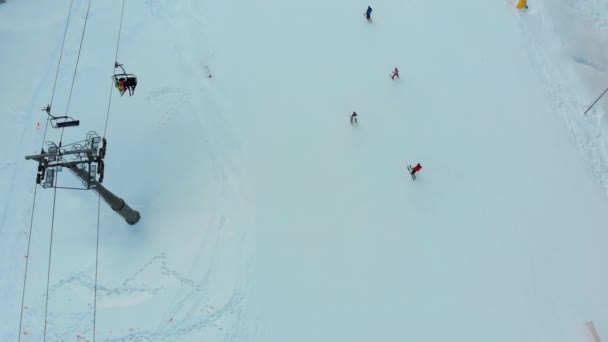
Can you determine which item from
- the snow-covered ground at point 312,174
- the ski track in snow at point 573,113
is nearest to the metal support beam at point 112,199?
the snow-covered ground at point 312,174

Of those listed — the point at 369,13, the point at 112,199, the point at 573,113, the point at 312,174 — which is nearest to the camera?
the point at 112,199

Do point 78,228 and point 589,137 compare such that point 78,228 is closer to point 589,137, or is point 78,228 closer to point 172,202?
point 172,202

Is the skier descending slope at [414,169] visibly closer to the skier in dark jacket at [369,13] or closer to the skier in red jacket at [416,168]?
A: the skier in red jacket at [416,168]

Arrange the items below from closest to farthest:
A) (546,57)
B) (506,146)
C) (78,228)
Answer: (78,228)
(506,146)
(546,57)

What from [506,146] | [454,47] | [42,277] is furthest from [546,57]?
[42,277]

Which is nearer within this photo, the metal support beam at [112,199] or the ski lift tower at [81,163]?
the ski lift tower at [81,163]

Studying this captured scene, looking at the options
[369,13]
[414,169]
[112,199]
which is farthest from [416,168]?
[112,199]

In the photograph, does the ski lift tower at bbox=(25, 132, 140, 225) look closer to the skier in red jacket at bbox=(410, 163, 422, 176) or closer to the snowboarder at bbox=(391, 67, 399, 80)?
the skier in red jacket at bbox=(410, 163, 422, 176)

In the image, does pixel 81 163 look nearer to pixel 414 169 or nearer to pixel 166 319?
pixel 166 319
